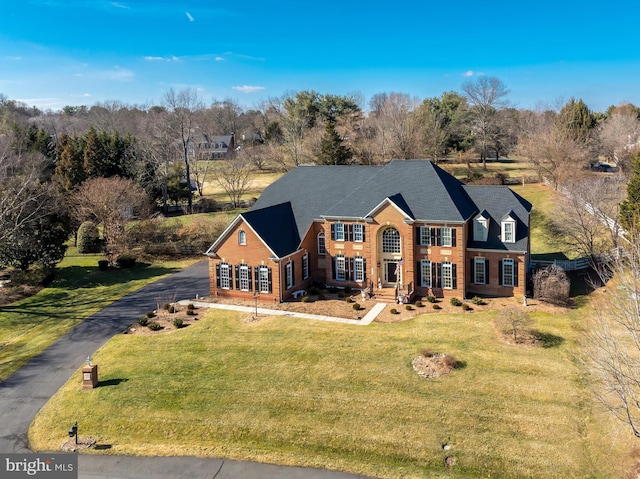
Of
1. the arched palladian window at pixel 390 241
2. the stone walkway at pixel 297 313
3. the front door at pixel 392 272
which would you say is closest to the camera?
the stone walkway at pixel 297 313

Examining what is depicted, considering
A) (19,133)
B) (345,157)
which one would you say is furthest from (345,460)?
(19,133)

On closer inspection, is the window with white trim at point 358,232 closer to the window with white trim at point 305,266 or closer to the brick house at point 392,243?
the brick house at point 392,243

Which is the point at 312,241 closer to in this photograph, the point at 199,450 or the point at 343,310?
the point at 343,310

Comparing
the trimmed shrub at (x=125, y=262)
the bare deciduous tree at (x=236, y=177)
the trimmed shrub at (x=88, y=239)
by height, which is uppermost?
the bare deciduous tree at (x=236, y=177)

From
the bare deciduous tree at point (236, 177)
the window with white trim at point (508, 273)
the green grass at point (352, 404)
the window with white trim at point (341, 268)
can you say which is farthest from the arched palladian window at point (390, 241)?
the bare deciduous tree at point (236, 177)

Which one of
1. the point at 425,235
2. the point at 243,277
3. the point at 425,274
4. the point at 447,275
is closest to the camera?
the point at 447,275

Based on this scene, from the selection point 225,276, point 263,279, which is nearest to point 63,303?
point 225,276

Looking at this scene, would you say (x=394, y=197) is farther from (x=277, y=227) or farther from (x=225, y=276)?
(x=225, y=276)
